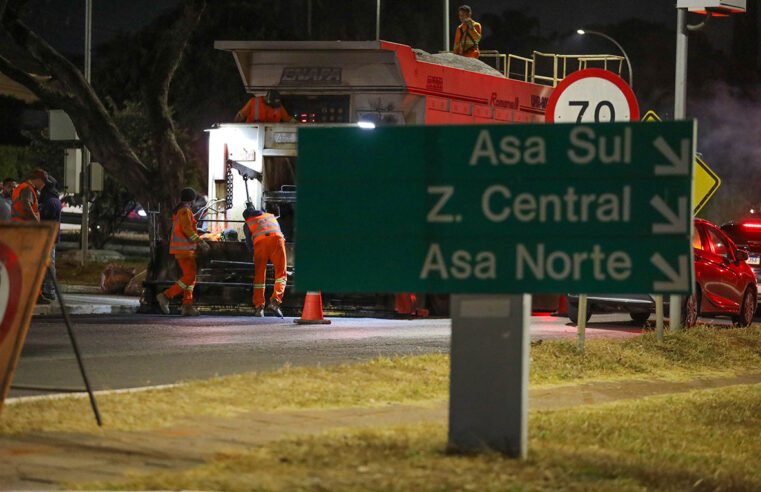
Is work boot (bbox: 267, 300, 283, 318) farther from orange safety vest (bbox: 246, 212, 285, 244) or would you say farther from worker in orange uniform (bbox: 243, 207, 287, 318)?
orange safety vest (bbox: 246, 212, 285, 244)

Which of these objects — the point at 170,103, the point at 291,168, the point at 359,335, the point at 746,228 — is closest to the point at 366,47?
the point at 291,168

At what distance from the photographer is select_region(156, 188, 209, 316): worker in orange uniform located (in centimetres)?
1942

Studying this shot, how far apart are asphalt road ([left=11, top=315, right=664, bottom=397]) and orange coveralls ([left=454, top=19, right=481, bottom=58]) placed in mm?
4760

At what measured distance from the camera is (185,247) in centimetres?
1950

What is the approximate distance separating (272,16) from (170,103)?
657 centimetres

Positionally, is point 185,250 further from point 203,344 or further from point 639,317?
point 639,317

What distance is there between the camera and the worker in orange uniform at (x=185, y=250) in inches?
765

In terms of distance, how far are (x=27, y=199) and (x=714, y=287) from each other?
9289 mm

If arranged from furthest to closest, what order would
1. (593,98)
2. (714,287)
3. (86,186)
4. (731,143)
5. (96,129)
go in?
(731,143)
(86,186)
(96,129)
(714,287)
(593,98)

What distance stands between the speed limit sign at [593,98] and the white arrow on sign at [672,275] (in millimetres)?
5318

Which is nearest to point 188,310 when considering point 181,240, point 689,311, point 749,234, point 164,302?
point 164,302

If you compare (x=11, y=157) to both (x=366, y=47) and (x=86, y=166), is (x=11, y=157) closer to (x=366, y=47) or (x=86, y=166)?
(x=86, y=166)

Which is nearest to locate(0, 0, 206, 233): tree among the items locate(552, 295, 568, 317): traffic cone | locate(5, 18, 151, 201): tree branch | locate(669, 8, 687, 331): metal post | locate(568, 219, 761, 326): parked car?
locate(5, 18, 151, 201): tree branch

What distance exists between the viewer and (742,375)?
1457cm
